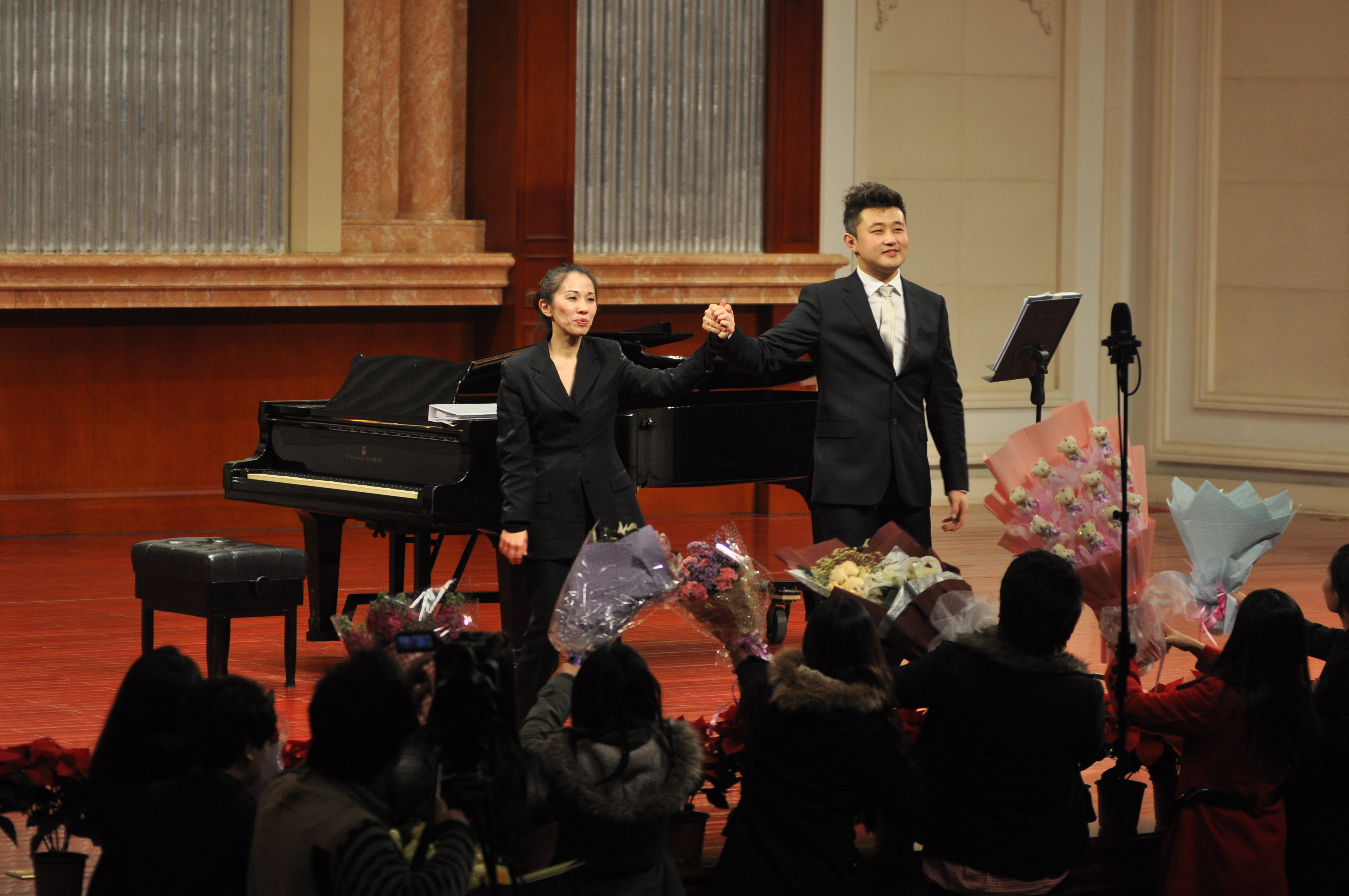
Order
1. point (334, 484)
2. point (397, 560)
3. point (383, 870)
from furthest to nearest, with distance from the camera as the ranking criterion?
point (397, 560) < point (334, 484) < point (383, 870)

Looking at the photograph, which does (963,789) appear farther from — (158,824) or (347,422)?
(347,422)

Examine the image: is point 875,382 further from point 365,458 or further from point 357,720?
point 357,720

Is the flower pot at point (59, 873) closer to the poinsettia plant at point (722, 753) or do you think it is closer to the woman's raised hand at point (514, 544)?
the poinsettia plant at point (722, 753)

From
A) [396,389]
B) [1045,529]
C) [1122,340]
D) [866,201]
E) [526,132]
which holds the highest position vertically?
[526,132]

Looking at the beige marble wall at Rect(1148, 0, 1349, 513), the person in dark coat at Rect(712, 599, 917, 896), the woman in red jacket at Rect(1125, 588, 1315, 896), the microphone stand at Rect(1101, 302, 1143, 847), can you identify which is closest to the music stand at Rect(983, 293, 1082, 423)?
the microphone stand at Rect(1101, 302, 1143, 847)

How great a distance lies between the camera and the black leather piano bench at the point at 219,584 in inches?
190

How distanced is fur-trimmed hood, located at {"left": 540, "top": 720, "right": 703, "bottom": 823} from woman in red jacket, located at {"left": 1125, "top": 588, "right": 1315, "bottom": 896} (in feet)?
3.52

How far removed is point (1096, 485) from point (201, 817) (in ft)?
6.89

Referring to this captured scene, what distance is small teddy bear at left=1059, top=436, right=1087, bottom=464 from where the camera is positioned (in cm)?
369

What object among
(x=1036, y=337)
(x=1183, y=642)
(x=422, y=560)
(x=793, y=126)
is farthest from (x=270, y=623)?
(x=793, y=126)

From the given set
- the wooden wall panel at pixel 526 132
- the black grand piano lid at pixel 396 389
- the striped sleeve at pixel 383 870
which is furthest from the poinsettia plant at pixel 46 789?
the wooden wall panel at pixel 526 132

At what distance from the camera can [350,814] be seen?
2.23 m

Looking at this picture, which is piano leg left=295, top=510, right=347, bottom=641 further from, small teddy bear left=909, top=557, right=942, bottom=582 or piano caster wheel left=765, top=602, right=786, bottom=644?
small teddy bear left=909, top=557, right=942, bottom=582

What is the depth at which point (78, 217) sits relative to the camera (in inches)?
320
